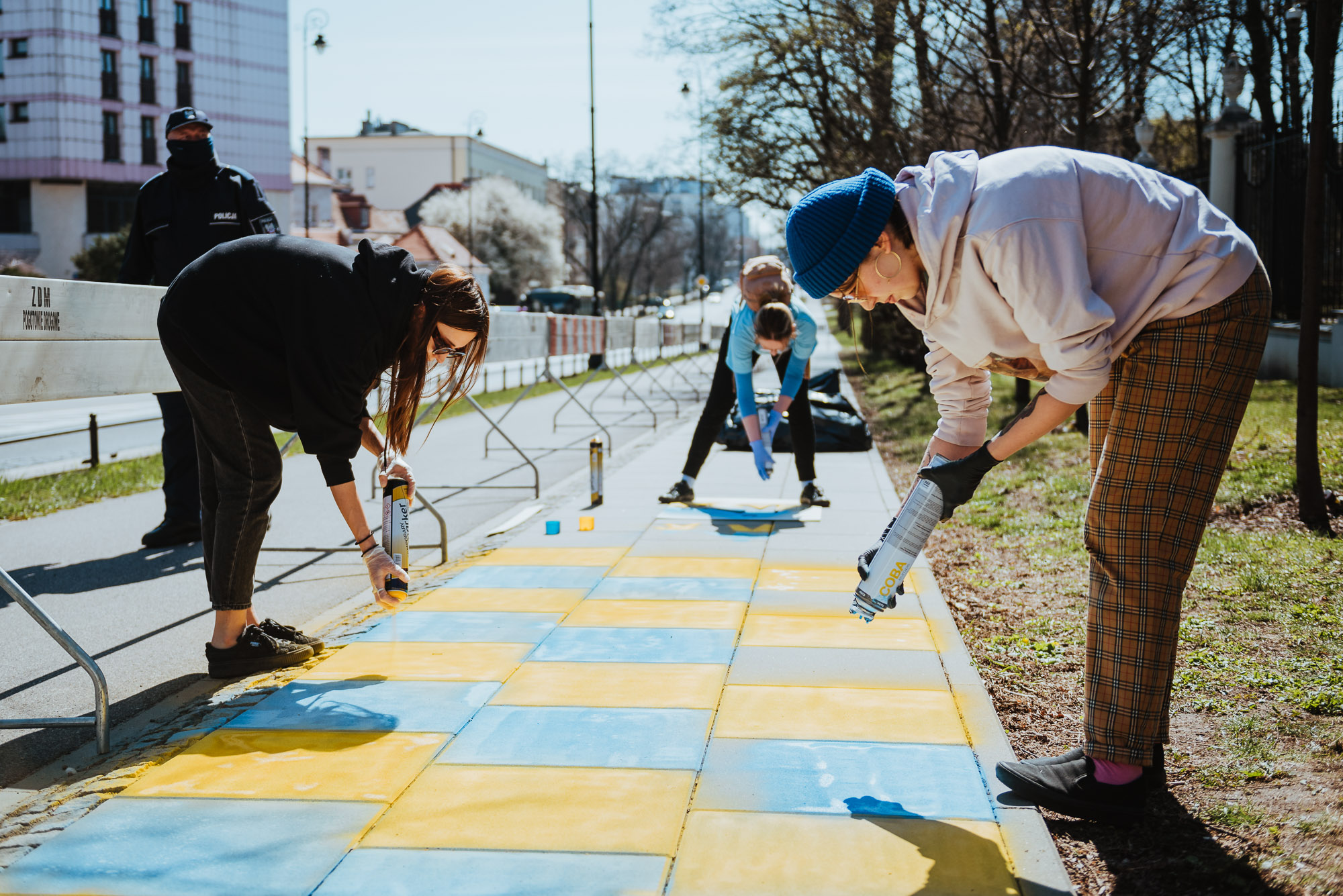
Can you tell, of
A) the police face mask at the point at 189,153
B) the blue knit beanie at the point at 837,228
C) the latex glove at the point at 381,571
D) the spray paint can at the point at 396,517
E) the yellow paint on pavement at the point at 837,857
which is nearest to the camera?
the yellow paint on pavement at the point at 837,857

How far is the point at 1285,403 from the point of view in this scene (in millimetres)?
11516

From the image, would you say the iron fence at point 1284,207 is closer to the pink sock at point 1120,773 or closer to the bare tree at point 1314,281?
the bare tree at point 1314,281

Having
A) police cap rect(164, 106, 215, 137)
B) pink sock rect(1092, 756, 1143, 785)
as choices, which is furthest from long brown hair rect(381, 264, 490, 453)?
police cap rect(164, 106, 215, 137)

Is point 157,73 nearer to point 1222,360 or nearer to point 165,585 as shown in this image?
point 165,585

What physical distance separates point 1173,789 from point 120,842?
9.05ft

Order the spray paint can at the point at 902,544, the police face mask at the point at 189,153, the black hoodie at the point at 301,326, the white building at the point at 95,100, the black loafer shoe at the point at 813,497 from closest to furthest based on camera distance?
the spray paint can at the point at 902,544 < the black hoodie at the point at 301,326 < the police face mask at the point at 189,153 < the black loafer shoe at the point at 813,497 < the white building at the point at 95,100

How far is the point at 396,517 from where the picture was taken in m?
4.23

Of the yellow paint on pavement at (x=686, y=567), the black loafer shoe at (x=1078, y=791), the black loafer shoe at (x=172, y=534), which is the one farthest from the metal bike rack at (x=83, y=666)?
the black loafer shoe at (x=172, y=534)

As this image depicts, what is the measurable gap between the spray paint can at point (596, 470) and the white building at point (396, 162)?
91.8m

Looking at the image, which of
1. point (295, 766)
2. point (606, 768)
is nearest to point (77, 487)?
point (295, 766)

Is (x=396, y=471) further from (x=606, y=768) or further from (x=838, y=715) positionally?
(x=838, y=715)

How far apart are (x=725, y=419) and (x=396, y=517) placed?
4091 mm

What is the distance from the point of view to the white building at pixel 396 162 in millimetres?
96562

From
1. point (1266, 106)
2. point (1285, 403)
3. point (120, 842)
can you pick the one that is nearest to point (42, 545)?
point (120, 842)
